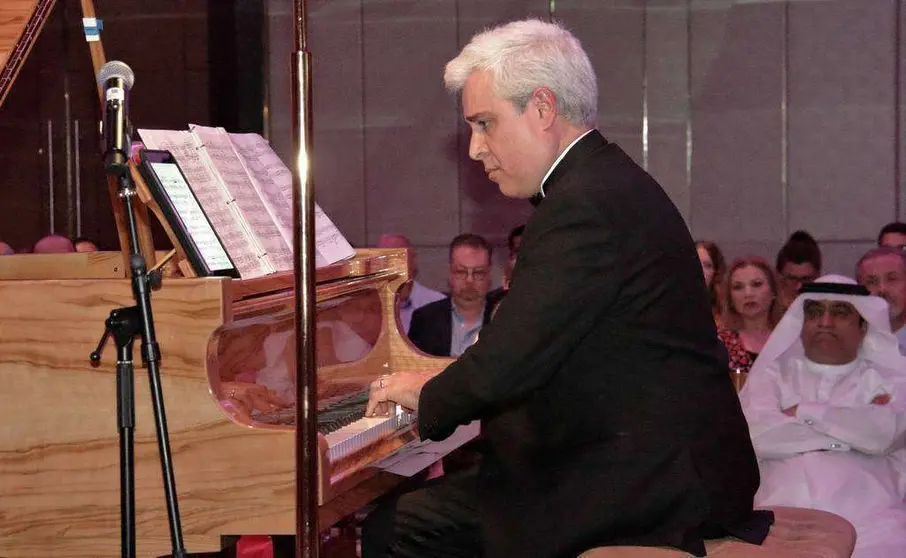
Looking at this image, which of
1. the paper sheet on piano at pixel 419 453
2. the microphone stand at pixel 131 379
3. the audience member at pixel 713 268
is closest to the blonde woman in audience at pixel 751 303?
the audience member at pixel 713 268

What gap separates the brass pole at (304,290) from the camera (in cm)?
211

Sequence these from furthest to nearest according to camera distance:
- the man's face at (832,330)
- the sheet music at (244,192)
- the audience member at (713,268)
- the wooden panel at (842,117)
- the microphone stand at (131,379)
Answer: the wooden panel at (842,117)
the audience member at (713,268)
the man's face at (832,330)
the sheet music at (244,192)
the microphone stand at (131,379)

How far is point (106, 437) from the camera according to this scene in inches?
108

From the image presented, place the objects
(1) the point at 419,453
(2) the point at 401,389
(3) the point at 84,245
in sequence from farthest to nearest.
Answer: (3) the point at 84,245
(1) the point at 419,453
(2) the point at 401,389

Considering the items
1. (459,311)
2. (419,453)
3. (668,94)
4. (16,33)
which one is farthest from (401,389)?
(668,94)

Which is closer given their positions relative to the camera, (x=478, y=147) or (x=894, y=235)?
(x=478, y=147)

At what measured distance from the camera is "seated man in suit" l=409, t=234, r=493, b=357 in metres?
6.70

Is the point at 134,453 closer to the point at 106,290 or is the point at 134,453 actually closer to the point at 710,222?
the point at 106,290

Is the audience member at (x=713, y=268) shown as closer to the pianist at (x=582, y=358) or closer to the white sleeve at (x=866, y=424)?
the white sleeve at (x=866, y=424)

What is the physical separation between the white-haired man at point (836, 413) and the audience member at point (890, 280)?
1158 millimetres

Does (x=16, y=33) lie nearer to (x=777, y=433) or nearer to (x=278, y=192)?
(x=278, y=192)

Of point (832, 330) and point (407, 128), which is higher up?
point (407, 128)

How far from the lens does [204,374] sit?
2682 millimetres

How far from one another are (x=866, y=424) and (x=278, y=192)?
8.94ft
